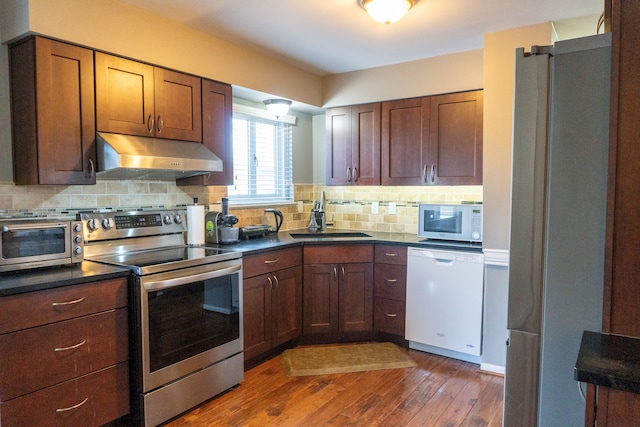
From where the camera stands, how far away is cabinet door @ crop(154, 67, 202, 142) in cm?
275

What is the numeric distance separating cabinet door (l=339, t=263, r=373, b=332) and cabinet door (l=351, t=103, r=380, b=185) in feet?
2.78

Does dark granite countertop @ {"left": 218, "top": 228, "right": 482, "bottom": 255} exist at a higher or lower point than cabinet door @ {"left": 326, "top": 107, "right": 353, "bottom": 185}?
lower

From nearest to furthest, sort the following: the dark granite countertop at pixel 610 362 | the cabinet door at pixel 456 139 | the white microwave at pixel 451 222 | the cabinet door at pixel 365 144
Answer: the dark granite countertop at pixel 610 362 < the white microwave at pixel 451 222 < the cabinet door at pixel 456 139 < the cabinet door at pixel 365 144

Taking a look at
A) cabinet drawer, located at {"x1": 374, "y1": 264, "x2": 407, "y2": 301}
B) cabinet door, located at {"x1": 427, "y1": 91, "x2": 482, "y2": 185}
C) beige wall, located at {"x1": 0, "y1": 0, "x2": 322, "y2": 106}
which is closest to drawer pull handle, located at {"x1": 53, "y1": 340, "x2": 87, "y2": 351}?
beige wall, located at {"x1": 0, "y1": 0, "x2": 322, "y2": 106}

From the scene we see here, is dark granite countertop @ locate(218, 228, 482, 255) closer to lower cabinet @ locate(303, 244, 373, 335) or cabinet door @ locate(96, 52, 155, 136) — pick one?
lower cabinet @ locate(303, 244, 373, 335)

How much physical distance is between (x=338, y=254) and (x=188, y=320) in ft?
4.58

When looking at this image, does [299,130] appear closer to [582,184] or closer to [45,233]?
[45,233]

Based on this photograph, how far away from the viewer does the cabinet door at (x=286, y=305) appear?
127 inches

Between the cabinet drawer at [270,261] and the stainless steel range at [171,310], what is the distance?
171mm

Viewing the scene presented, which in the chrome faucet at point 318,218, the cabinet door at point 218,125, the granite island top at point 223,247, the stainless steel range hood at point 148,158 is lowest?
the granite island top at point 223,247

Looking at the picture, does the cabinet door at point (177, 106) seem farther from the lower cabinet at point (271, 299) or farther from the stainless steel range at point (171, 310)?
the lower cabinet at point (271, 299)

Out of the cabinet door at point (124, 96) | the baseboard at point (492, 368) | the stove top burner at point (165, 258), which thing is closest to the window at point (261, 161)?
the stove top burner at point (165, 258)

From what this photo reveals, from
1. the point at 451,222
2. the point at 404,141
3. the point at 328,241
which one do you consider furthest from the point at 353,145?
the point at 451,222

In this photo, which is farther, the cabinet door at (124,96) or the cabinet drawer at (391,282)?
the cabinet drawer at (391,282)
